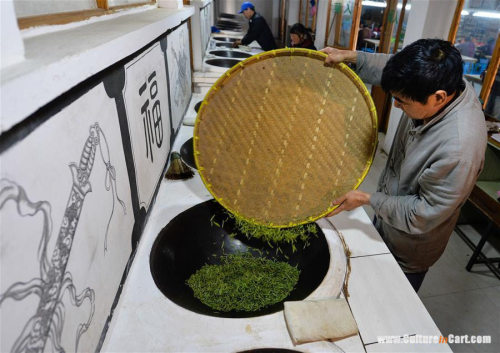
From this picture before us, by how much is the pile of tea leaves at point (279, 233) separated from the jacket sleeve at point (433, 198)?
308 millimetres

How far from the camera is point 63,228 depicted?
0.66 meters

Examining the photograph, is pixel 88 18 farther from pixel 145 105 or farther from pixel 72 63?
pixel 72 63

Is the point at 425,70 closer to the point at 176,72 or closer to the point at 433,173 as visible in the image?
the point at 433,173

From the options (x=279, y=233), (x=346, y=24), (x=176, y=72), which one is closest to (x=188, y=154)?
(x=176, y=72)

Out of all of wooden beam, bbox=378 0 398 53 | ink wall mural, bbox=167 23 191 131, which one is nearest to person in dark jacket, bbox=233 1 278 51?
wooden beam, bbox=378 0 398 53

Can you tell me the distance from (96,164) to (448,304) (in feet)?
9.16

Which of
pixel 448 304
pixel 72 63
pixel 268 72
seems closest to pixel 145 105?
pixel 268 72

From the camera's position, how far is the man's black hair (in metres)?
1.07

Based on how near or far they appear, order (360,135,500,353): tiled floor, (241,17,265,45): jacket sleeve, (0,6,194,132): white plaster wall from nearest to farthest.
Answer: (0,6,194,132): white plaster wall, (360,135,500,353): tiled floor, (241,17,265,45): jacket sleeve

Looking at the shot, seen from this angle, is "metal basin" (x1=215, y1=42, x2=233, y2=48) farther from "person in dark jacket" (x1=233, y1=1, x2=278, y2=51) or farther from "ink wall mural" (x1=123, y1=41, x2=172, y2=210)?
"ink wall mural" (x1=123, y1=41, x2=172, y2=210)

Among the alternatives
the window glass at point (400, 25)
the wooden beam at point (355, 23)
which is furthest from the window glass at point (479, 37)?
the wooden beam at point (355, 23)

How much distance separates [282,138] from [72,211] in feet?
2.75

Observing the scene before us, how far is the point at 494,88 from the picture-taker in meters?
3.23

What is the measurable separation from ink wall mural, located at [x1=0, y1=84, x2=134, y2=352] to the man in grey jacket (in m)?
0.83
